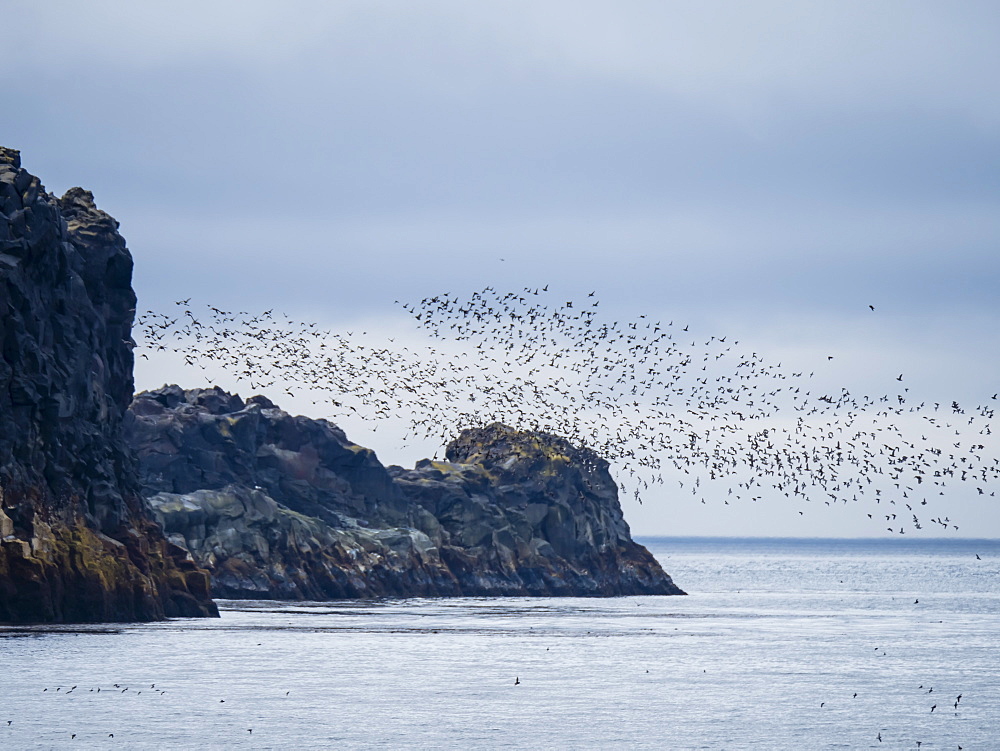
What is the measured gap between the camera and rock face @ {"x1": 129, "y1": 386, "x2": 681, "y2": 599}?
140 m

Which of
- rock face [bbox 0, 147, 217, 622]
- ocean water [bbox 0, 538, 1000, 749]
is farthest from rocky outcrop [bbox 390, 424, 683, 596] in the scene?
rock face [bbox 0, 147, 217, 622]

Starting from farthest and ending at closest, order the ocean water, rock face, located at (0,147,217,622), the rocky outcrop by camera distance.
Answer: the rocky outcrop < rock face, located at (0,147,217,622) < the ocean water

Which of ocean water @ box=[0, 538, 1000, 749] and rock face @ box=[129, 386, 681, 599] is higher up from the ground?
rock face @ box=[129, 386, 681, 599]

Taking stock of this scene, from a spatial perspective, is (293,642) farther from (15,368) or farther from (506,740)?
(506,740)

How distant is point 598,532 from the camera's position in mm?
193500

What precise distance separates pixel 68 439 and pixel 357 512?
81.3 metres

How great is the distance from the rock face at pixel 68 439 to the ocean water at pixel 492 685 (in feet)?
10.5

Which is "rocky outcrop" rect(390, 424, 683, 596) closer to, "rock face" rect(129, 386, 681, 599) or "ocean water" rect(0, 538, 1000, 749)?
"rock face" rect(129, 386, 681, 599)

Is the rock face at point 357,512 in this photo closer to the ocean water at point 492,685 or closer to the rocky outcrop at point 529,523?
the rocky outcrop at point 529,523

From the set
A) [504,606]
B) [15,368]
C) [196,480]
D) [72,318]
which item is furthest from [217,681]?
[196,480]

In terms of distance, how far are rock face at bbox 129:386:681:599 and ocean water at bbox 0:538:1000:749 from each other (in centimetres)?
3488

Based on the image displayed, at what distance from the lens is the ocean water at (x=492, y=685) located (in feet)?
150

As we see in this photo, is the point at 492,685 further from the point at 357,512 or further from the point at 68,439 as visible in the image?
the point at 357,512

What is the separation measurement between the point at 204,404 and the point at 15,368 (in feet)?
259
